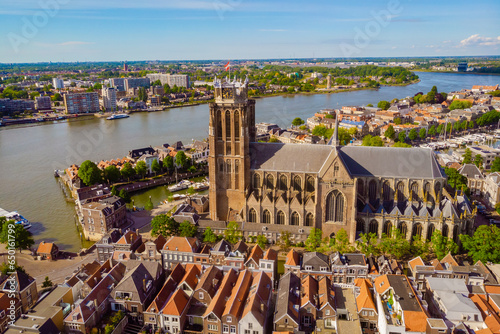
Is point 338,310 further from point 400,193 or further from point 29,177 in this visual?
point 29,177

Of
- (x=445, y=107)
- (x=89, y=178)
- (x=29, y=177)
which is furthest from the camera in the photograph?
(x=445, y=107)

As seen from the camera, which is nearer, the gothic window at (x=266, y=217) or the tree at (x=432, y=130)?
the gothic window at (x=266, y=217)

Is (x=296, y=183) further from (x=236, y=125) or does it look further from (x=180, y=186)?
(x=180, y=186)

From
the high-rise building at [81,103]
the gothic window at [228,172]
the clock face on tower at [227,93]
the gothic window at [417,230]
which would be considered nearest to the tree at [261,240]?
the gothic window at [228,172]

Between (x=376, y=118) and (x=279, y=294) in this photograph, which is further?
(x=376, y=118)

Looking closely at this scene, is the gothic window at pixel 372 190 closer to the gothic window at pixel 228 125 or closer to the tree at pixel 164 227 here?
the gothic window at pixel 228 125

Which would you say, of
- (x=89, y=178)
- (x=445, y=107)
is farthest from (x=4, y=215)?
(x=445, y=107)
